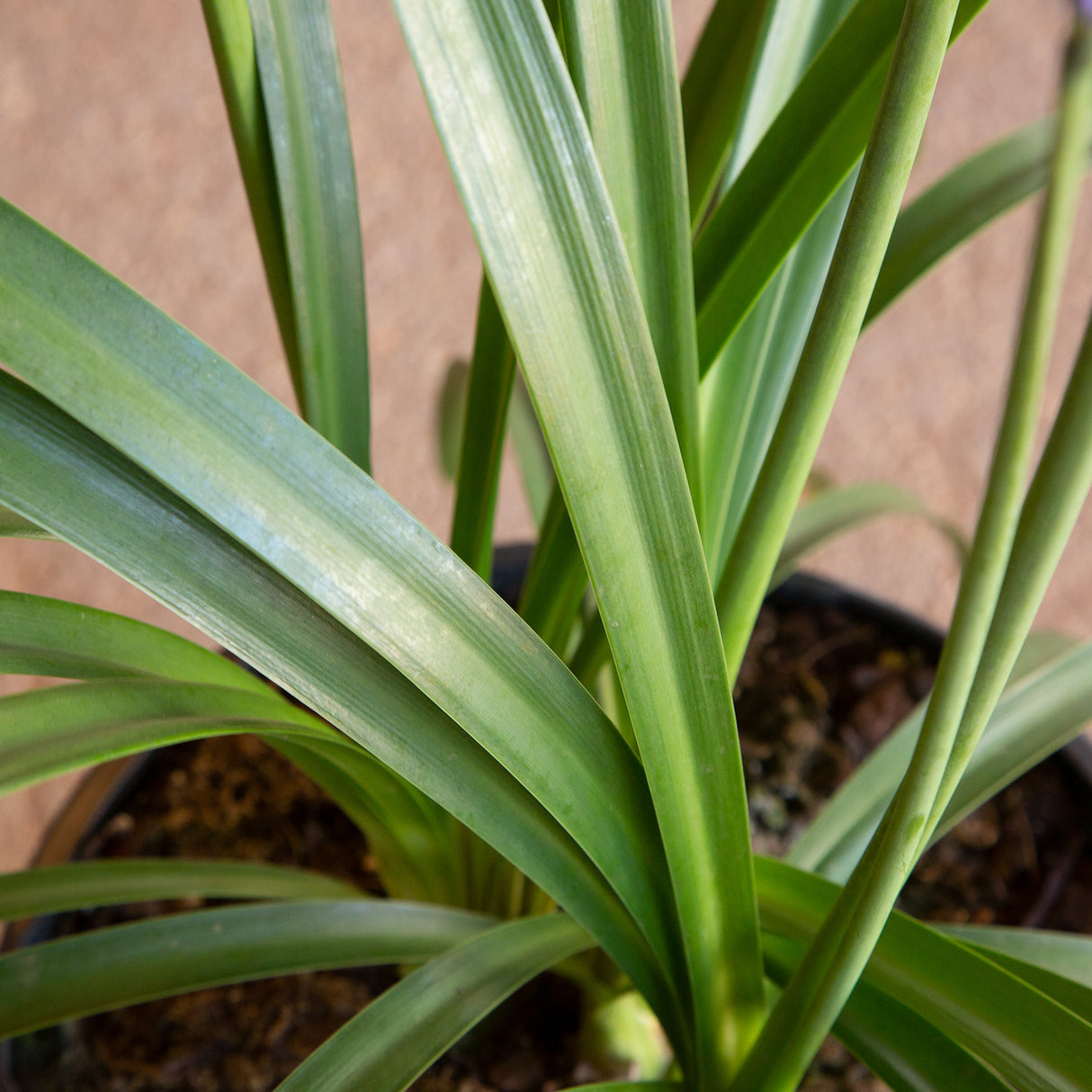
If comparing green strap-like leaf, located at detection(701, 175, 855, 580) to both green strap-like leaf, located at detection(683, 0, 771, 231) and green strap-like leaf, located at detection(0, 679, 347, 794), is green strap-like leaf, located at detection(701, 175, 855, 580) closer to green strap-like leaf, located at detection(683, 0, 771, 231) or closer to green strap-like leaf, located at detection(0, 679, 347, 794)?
green strap-like leaf, located at detection(683, 0, 771, 231)

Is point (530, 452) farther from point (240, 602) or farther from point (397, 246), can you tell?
point (397, 246)

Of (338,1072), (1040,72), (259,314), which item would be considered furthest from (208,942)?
(1040,72)

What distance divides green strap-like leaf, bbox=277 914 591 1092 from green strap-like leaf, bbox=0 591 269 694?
0.11 m

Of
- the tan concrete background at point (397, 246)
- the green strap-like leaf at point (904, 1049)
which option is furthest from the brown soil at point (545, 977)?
the tan concrete background at point (397, 246)

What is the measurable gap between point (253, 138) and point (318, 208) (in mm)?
32

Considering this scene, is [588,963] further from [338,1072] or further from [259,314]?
[259,314]

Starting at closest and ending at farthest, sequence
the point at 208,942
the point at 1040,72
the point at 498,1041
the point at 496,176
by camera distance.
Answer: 1. the point at 496,176
2. the point at 208,942
3. the point at 498,1041
4. the point at 1040,72

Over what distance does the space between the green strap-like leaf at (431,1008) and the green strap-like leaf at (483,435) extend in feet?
0.44

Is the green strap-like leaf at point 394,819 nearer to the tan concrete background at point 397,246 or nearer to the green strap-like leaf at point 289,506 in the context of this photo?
the green strap-like leaf at point 289,506

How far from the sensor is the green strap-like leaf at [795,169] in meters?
0.29

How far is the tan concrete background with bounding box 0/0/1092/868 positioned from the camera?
3.10 feet

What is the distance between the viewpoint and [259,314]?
1029 mm

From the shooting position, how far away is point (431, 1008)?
334mm

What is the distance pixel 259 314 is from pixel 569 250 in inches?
33.6
